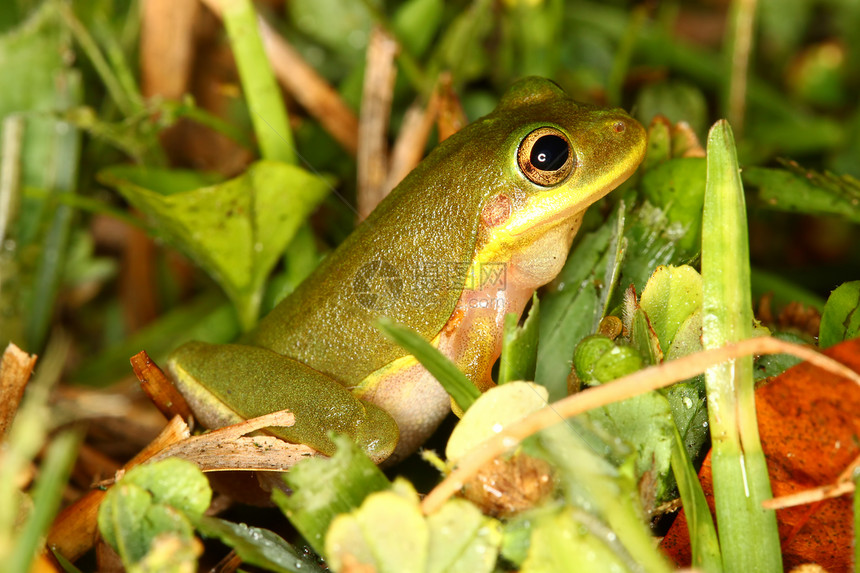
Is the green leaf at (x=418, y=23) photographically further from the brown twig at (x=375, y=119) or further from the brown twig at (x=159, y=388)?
the brown twig at (x=159, y=388)

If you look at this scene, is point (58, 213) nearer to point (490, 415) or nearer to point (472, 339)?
point (472, 339)

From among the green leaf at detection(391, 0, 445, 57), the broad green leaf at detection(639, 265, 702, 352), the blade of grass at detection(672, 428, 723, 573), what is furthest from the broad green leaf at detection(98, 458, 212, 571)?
the green leaf at detection(391, 0, 445, 57)

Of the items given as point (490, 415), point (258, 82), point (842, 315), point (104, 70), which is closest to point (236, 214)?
point (258, 82)

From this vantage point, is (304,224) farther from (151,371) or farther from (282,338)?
(151,371)

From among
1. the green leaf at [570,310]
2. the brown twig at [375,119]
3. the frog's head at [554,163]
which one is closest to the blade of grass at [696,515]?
the green leaf at [570,310]

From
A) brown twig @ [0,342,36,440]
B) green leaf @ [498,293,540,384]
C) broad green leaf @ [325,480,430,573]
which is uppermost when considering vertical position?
brown twig @ [0,342,36,440]

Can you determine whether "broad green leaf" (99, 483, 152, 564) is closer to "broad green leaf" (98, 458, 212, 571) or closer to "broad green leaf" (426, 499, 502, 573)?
"broad green leaf" (98, 458, 212, 571)

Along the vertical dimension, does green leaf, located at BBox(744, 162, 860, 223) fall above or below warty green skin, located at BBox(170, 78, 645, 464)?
below
